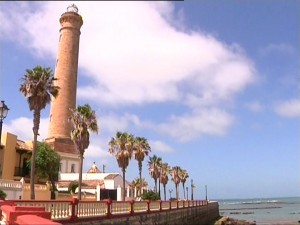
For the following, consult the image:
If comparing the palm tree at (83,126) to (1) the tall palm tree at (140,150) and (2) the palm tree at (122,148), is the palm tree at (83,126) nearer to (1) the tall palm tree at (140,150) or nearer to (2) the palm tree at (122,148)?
(2) the palm tree at (122,148)

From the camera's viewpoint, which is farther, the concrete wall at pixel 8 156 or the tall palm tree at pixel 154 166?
the tall palm tree at pixel 154 166

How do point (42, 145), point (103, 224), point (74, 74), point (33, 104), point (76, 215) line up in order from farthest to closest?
point (74, 74)
point (42, 145)
point (33, 104)
point (103, 224)
point (76, 215)

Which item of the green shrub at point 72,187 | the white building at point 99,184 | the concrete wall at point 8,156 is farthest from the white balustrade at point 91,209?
the green shrub at point 72,187

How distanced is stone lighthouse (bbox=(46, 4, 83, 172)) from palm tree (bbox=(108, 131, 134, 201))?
46.3 feet

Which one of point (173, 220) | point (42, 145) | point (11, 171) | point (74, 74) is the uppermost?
point (74, 74)

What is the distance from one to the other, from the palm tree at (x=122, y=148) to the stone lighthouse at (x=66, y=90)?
555 inches

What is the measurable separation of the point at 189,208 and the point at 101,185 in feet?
40.8

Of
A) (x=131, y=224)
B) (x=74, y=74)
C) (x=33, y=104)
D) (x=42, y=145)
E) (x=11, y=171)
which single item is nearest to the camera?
(x=131, y=224)

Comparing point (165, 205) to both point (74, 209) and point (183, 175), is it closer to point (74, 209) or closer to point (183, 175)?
point (74, 209)

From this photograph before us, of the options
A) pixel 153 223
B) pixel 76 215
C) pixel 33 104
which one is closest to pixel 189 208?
pixel 153 223

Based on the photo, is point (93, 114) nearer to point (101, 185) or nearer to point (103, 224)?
point (103, 224)

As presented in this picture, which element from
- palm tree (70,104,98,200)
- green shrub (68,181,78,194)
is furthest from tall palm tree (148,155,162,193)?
palm tree (70,104,98,200)

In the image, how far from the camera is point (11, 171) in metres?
43.3

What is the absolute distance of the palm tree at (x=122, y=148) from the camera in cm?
4660
